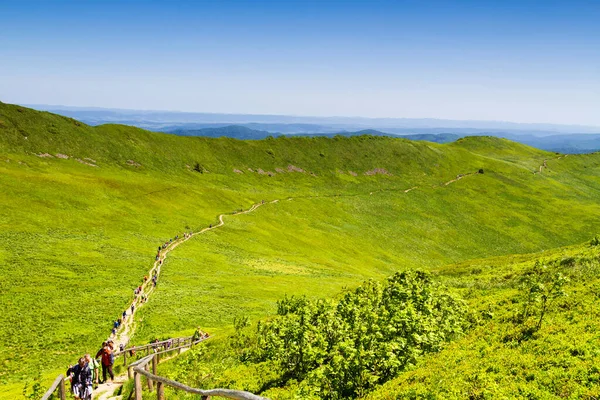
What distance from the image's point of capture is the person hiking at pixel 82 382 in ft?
70.9

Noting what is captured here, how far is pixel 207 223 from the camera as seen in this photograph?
97438 millimetres

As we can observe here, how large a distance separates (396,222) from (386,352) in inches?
4792

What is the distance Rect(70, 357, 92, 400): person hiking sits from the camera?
70.9 feet

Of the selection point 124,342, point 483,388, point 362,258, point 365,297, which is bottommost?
point 362,258

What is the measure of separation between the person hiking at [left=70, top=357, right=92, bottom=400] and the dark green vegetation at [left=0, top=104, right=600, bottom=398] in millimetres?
5823

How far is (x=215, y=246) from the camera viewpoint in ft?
272

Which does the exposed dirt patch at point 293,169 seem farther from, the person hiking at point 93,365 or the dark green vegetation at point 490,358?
the person hiking at point 93,365

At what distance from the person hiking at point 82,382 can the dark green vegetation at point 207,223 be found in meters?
5.82

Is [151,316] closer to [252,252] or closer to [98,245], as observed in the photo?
[98,245]

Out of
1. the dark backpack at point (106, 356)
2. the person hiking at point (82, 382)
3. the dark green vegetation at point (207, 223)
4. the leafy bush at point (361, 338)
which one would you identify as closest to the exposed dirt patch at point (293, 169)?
the dark green vegetation at point (207, 223)

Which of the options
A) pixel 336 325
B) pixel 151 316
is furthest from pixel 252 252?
pixel 336 325

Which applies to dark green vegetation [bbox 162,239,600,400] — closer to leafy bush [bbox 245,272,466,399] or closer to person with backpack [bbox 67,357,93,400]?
leafy bush [bbox 245,272,466,399]

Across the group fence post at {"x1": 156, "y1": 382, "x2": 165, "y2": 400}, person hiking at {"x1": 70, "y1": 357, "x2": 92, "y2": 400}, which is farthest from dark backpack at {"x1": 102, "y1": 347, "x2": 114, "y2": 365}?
fence post at {"x1": 156, "y1": 382, "x2": 165, "y2": 400}

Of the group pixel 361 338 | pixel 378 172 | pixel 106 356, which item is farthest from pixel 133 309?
pixel 378 172
